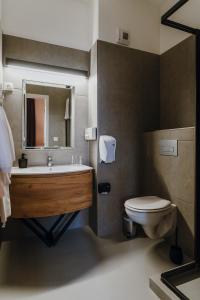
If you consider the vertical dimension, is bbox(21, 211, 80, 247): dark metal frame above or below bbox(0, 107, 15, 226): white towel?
below

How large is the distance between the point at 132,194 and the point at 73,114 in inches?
47.3

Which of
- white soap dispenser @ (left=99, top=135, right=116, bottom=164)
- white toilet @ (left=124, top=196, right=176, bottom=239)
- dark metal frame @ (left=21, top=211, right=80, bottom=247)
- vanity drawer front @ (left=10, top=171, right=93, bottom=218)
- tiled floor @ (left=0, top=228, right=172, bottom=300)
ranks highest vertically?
white soap dispenser @ (left=99, top=135, right=116, bottom=164)

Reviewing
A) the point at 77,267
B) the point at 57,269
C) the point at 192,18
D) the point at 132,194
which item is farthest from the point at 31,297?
the point at 192,18

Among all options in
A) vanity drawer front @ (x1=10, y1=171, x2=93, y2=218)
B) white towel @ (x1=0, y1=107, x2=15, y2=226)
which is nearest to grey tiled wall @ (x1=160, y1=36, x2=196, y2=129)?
vanity drawer front @ (x1=10, y1=171, x2=93, y2=218)

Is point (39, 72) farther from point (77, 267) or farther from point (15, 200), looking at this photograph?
point (77, 267)

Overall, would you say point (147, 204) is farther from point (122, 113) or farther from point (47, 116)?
point (47, 116)

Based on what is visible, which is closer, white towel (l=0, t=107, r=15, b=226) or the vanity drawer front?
white towel (l=0, t=107, r=15, b=226)

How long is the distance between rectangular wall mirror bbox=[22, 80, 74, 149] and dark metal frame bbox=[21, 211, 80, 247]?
0.80m

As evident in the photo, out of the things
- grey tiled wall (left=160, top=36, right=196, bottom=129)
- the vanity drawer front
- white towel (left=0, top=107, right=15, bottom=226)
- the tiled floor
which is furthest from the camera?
grey tiled wall (left=160, top=36, right=196, bottom=129)

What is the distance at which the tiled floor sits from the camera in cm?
142

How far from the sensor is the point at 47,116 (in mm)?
2312

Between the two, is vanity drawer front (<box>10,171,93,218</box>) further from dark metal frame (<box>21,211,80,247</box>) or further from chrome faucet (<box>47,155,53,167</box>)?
chrome faucet (<box>47,155,53,167</box>)

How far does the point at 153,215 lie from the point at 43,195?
98 cm

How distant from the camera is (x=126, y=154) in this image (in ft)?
7.77
